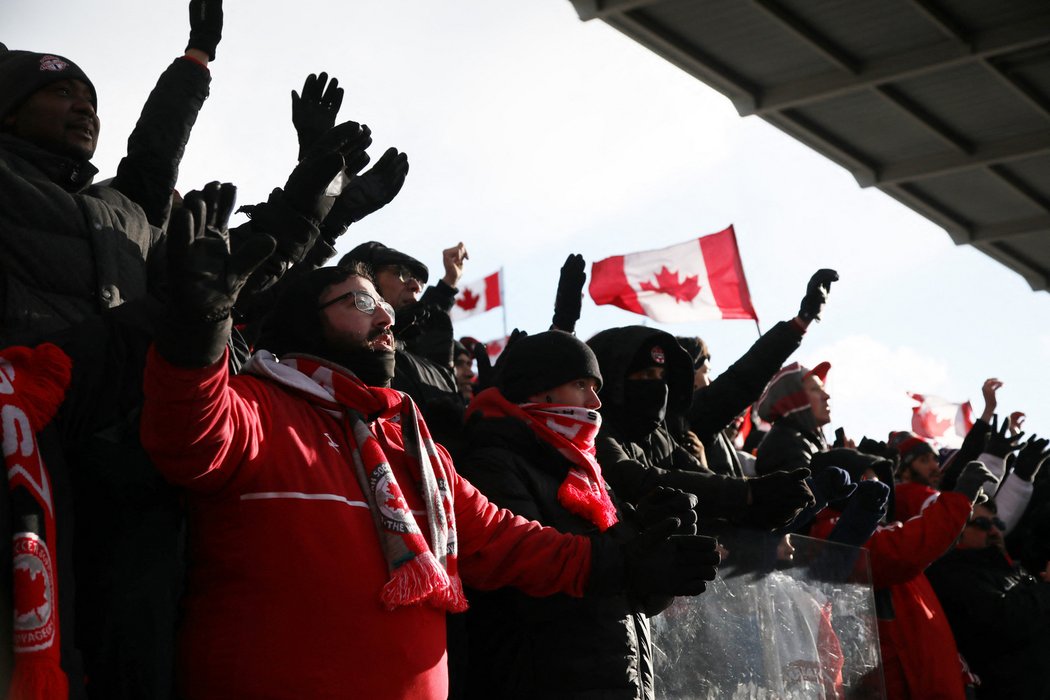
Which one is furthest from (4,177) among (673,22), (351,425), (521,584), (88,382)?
(673,22)

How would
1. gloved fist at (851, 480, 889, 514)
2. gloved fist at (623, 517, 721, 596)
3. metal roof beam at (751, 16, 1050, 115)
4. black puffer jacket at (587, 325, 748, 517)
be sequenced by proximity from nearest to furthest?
1. gloved fist at (623, 517, 721, 596)
2. black puffer jacket at (587, 325, 748, 517)
3. gloved fist at (851, 480, 889, 514)
4. metal roof beam at (751, 16, 1050, 115)

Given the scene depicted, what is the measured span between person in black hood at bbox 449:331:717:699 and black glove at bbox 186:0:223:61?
4.46ft

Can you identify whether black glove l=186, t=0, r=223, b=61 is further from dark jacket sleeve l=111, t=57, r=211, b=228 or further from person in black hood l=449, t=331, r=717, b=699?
person in black hood l=449, t=331, r=717, b=699

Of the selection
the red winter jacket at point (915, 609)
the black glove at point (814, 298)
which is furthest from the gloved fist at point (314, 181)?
the black glove at point (814, 298)

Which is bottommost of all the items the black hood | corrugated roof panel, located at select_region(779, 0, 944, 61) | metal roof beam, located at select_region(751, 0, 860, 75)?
the black hood

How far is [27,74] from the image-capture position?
3559 mm

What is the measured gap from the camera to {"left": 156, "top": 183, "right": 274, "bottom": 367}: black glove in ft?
8.14

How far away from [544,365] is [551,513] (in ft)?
1.82

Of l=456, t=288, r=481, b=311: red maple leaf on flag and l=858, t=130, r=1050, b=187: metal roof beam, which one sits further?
l=456, t=288, r=481, b=311: red maple leaf on flag

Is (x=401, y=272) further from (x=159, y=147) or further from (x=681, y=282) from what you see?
(x=681, y=282)

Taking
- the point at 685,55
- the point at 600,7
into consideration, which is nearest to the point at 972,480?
the point at 600,7

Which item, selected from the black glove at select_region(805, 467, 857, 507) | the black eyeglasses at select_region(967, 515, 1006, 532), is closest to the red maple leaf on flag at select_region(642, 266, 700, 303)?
the black eyeglasses at select_region(967, 515, 1006, 532)

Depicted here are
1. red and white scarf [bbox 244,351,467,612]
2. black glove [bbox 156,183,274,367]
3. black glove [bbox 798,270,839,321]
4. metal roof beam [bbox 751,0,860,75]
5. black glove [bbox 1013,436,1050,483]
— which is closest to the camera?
black glove [bbox 156,183,274,367]

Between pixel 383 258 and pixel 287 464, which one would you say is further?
pixel 383 258
